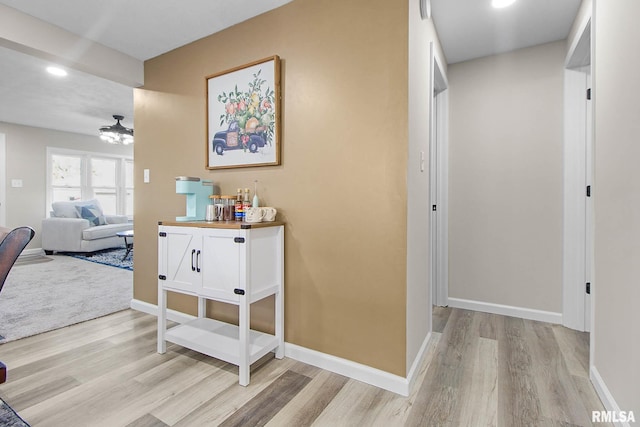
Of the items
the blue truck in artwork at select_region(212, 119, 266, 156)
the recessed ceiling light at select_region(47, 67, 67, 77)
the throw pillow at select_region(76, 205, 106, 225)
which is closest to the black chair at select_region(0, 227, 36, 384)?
the blue truck in artwork at select_region(212, 119, 266, 156)

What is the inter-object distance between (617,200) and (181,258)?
231 cm

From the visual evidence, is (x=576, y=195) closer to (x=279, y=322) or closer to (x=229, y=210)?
(x=279, y=322)

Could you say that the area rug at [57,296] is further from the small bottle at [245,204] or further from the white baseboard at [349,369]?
the white baseboard at [349,369]

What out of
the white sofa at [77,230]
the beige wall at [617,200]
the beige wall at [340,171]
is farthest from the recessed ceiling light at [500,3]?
the white sofa at [77,230]

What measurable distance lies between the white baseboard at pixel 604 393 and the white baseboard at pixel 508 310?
939 millimetres

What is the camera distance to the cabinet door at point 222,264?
1729mm

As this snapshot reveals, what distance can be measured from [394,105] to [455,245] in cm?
182

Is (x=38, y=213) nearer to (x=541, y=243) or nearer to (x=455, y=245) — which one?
(x=455, y=245)

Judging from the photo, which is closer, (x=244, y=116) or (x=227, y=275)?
(x=227, y=275)

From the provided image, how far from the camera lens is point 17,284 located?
3.60 m

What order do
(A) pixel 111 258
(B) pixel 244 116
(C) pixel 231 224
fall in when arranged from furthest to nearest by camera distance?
(A) pixel 111 258 < (B) pixel 244 116 < (C) pixel 231 224

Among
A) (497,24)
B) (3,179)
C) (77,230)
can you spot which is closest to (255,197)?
(497,24)

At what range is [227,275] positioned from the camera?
1.77 metres

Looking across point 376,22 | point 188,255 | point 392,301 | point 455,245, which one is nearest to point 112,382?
point 188,255
